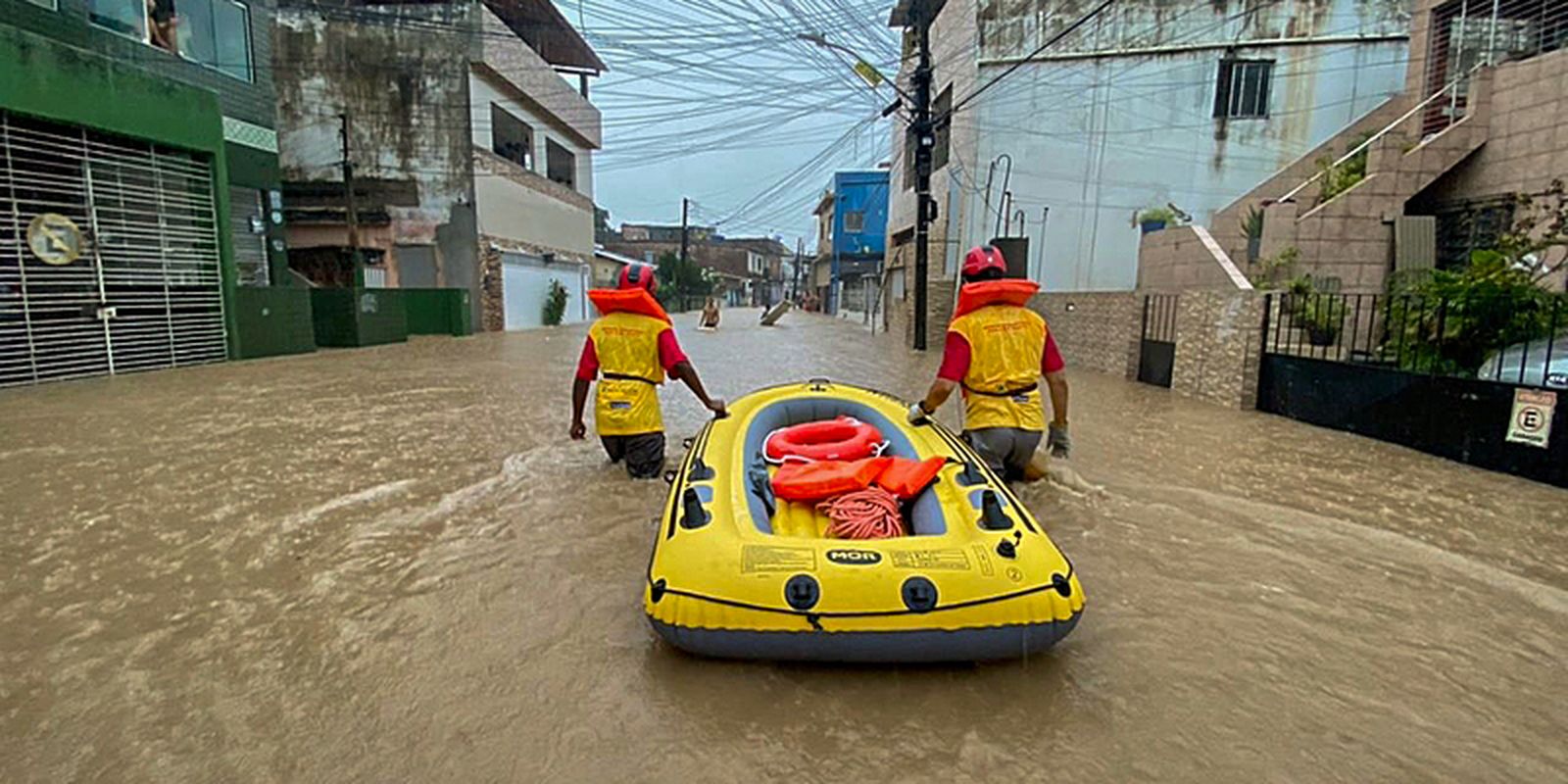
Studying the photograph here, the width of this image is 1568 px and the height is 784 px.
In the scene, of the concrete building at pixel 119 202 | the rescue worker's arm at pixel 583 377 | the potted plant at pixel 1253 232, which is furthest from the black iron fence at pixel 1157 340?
the concrete building at pixel 119 202

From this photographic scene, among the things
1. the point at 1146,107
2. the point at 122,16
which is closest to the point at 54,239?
the point at 122,16

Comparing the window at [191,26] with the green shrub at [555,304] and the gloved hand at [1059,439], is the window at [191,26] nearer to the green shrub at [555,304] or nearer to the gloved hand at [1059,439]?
the green shrub at [555,304]

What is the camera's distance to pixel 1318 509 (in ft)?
14.2

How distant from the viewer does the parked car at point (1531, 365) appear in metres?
4.80

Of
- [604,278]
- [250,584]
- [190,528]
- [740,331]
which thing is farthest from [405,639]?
[604,278]

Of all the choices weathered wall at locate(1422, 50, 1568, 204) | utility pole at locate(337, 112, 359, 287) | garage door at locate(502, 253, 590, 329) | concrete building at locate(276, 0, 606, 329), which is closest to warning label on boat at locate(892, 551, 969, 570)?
weathered wall at locate(1422, 50, 1568, 204)

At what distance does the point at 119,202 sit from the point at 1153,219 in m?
17.3

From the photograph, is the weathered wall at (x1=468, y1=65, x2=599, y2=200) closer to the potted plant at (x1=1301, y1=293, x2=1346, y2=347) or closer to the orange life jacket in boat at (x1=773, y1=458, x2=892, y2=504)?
the potted plant at (x1=1301, y1=293, x2=1346, y2=347)

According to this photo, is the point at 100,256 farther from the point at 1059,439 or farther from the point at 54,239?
the point at 1059,439

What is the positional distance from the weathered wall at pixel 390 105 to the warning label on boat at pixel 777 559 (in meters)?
19.1

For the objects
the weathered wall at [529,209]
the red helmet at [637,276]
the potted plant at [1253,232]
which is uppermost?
the weathered wall at [529,209]

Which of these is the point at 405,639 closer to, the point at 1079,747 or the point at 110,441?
the point at 1079,747

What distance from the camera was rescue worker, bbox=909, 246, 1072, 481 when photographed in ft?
13.0

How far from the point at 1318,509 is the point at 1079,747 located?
10.7 feet
